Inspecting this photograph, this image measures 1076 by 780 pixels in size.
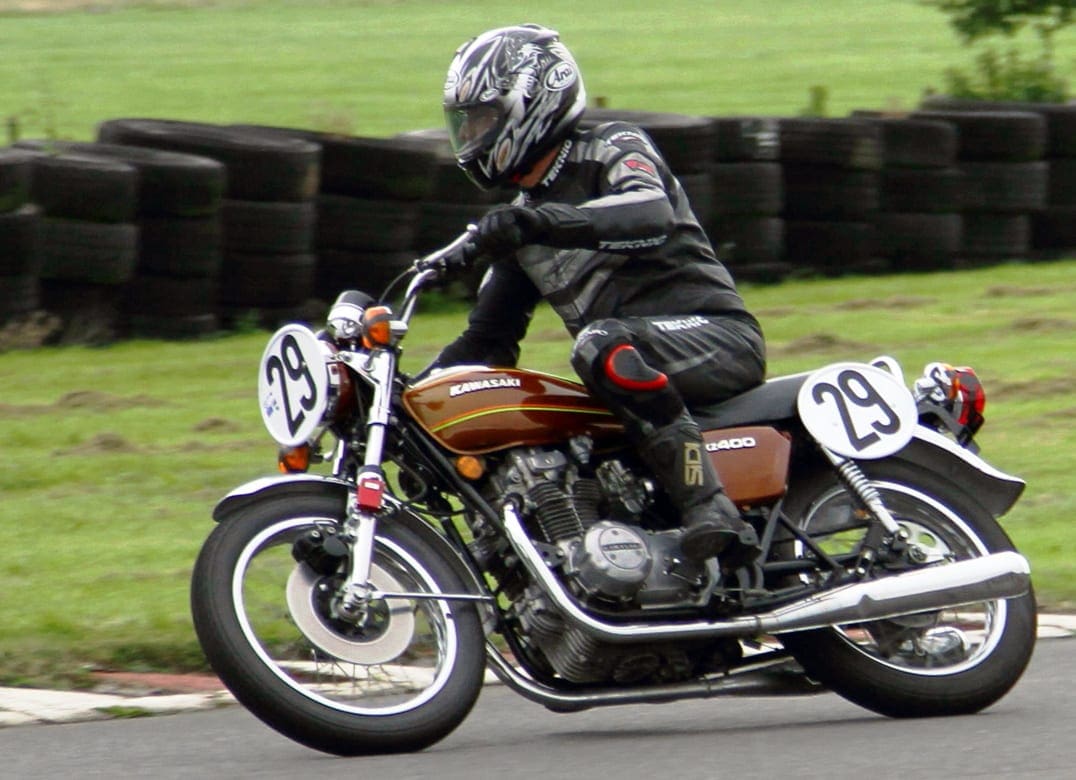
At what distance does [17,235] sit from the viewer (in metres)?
11.2

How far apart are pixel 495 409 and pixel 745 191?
8.59m

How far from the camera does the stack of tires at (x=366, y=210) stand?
40.3 ft

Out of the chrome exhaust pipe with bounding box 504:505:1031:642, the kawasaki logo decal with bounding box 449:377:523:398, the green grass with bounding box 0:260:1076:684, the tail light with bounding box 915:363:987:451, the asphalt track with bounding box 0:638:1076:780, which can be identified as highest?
the kawasaki logo decal with bounding box 449:377:523:398

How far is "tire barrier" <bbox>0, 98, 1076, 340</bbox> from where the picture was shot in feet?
37.8

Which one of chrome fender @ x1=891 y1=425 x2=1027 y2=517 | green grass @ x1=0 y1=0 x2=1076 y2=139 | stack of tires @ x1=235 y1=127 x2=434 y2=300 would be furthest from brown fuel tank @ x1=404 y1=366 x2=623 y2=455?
green grass @ x1=0 y1=0 x2=1076 y2=139

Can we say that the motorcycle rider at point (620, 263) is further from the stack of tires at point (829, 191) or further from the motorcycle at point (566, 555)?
the stack of tires at point (829, 191)

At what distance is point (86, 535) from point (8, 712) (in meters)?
2.30

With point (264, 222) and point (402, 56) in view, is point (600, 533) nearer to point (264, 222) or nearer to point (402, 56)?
point (264, 222)

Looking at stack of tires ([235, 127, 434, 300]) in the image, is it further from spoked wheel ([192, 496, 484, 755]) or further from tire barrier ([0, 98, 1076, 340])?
spoked wheel ([192, 496, 484, 755])

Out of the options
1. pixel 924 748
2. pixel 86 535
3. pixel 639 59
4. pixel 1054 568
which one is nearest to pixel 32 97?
pixel 639 59

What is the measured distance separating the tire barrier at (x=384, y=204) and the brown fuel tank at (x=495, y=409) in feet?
21.8

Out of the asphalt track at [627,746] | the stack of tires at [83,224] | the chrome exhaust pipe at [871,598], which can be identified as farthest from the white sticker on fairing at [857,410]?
the stack of tires at [83,224]

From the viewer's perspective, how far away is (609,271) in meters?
5.37

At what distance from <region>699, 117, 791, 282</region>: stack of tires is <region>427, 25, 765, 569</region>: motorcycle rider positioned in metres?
7.94
